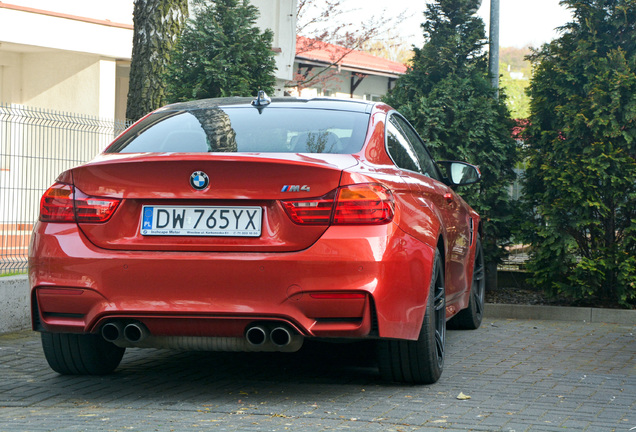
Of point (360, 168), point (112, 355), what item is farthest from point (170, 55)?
point (360, 168)

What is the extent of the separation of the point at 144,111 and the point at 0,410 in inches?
260

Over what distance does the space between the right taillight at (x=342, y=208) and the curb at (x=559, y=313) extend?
4.92 meters

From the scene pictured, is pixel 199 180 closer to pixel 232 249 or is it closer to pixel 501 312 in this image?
pixel 232 249

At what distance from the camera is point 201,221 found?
4648 millimetres

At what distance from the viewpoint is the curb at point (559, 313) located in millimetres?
8828

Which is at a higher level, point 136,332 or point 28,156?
point 28,156

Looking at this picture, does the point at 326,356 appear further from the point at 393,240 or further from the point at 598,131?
the point at 598,131

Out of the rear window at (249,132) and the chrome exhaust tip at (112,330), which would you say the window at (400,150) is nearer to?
the rear window at (249,132)

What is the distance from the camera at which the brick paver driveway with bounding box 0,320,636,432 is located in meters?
4.40

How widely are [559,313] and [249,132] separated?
4953 mm

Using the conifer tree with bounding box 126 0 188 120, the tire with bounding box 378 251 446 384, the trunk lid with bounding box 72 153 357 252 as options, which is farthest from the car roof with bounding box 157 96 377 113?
the conifer tree with bounding box 126 0 188 120

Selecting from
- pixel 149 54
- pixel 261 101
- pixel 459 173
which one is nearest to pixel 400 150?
pixel 261 101

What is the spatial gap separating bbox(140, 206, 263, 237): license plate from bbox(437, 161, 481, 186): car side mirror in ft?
9.06

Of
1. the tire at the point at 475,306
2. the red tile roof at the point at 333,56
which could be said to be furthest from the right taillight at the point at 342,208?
the red tile roof at the point at 333,56
